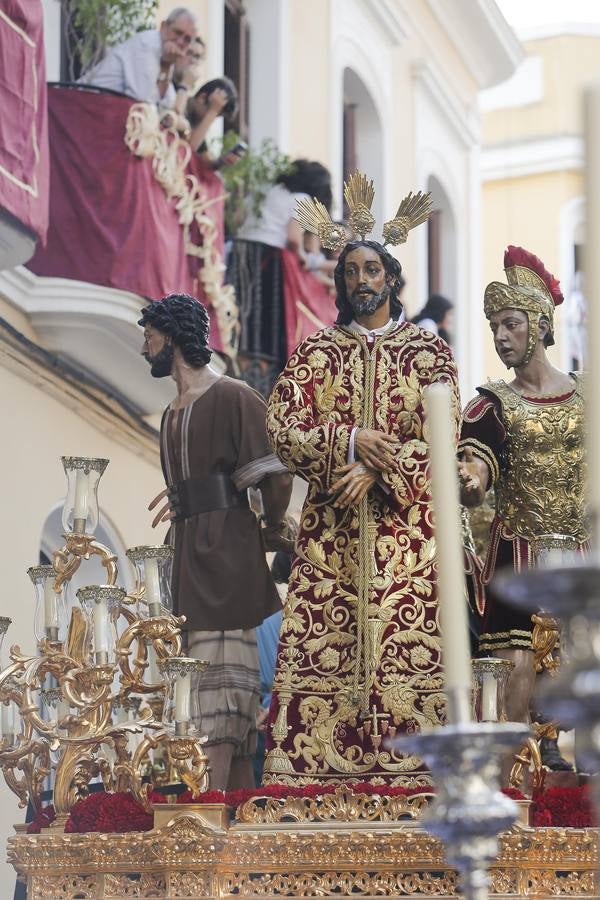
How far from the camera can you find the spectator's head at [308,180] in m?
12.2

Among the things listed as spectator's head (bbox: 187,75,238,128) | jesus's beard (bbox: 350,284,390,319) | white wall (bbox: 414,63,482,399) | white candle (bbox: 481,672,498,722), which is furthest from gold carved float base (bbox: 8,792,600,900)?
white wall (bbox: 414,63,482,399)

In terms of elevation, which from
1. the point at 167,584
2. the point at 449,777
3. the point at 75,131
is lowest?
the point at 449,777

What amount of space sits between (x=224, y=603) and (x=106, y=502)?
4.97 m

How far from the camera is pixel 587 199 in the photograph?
2697mm

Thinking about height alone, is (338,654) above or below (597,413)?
above

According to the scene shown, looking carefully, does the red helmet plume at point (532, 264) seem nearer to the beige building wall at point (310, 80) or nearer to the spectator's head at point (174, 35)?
the spectator's head at point (174, 35)

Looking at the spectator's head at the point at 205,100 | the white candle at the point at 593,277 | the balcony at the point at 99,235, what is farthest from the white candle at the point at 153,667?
the spectator's head at the point at 205,100

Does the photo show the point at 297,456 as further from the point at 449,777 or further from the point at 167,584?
the point at 449,777

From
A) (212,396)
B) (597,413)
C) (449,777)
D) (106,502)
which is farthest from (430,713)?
(106,502)

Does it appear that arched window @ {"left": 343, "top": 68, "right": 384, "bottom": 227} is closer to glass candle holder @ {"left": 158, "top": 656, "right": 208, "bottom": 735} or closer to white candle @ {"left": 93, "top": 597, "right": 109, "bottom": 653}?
white candle @ {"left": 93, "top": 597, "right": 109, "bottom": 653}

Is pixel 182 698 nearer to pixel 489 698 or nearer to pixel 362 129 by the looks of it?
pixel 489 698

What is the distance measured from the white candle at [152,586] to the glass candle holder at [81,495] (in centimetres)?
20

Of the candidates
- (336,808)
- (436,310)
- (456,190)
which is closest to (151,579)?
(336,808)

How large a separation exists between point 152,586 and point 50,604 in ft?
1.13
